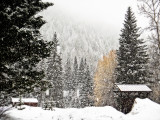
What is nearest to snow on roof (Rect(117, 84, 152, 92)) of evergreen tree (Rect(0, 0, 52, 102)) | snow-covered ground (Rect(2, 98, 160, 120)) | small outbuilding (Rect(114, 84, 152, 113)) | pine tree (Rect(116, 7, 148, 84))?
small outbuilding (Rect(114, 84, 152, 113))

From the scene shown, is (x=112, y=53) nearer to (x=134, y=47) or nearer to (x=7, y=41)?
(x=134, y=47)

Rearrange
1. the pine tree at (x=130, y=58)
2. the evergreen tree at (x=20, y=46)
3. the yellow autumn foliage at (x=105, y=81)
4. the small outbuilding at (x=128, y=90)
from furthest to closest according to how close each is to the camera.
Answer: the yellow autumn foliage at (x=105, y=81) < the pine tree at (x=130, y=58) < the small outbuilding at (x=128, y=90) < the evergreen tree at (x=20, y=46)

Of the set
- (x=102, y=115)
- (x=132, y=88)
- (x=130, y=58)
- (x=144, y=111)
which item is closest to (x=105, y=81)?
(x=130, y=58)

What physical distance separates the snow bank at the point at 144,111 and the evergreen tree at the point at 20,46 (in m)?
7.89

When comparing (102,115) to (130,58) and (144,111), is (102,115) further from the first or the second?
(130,58)

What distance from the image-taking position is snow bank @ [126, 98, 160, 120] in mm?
16312

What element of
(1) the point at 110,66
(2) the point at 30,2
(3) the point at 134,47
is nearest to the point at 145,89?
(3) the point at 134,47

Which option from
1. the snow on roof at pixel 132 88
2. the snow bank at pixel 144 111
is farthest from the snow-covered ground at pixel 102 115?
the snow on roof at pixel 132 88

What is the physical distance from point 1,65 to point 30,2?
12.7ft

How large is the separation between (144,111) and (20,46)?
1094cm

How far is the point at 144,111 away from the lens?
58.6 feet

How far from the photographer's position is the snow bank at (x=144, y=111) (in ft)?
53.5

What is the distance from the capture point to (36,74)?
1305cm

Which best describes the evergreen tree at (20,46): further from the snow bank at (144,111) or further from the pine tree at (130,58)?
the pine tree at (130,58)
